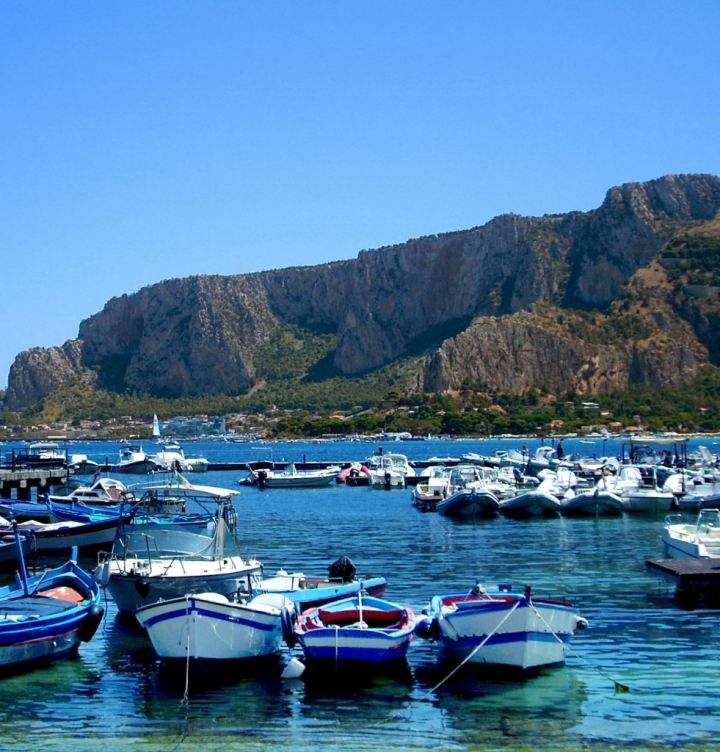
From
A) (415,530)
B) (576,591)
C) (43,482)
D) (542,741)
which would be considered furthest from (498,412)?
(542,741)

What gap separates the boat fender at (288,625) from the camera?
19.8 m

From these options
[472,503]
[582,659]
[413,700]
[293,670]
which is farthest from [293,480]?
[413,700]

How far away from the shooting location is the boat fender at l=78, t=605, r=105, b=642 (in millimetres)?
20422

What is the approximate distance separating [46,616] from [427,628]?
695 centimetres

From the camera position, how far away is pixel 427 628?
19969mm

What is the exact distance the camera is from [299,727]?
15977 millimetres

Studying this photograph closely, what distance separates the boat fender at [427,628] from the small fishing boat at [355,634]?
637mm

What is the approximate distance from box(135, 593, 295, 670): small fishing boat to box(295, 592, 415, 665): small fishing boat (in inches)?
30.2

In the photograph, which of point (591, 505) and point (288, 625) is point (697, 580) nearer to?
point (288, 625)

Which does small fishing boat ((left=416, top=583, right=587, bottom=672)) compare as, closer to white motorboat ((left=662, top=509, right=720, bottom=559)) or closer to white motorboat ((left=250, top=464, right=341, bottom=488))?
white motorboat ((left=662, top=509, right=720, bottom=559))

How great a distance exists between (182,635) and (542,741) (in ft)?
21.5

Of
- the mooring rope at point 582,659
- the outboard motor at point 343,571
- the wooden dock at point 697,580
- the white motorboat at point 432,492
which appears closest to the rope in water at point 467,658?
the mooring rope at point 582,659

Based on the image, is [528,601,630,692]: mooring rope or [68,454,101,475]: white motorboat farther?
[68,454,101,475]: white motorboat

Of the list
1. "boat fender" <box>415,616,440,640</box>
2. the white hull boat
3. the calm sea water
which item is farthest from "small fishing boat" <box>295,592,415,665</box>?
the white hull boat
